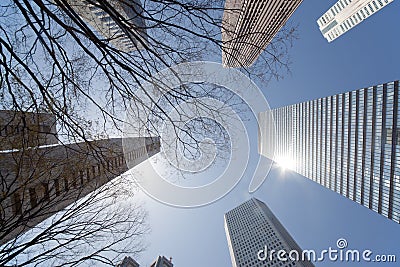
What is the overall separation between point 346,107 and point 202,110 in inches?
3190

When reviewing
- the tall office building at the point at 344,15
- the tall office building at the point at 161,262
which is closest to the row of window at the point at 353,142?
the tall office building at the point at 161,262

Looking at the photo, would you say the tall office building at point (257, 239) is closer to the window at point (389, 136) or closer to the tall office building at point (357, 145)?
the tall office building at point (357, 145)

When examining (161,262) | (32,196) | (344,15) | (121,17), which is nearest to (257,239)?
(161,262)

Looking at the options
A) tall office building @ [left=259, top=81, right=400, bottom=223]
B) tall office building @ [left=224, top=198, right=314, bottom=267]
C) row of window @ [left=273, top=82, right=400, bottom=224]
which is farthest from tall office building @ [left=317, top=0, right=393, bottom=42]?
tall office building @ [left=224, top=198, right=314, bottom=267]

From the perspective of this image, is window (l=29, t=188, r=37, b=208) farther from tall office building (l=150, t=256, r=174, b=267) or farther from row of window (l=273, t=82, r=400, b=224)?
tall office building (l=150, t=256, r=174, b=267)

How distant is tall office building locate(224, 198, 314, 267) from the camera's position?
9949 centimetres

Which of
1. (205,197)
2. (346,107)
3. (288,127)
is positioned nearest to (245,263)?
(288,127)

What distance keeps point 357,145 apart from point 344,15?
126m

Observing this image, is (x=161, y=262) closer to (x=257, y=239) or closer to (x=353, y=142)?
(x=257, y=239)

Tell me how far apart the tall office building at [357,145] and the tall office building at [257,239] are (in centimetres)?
3183

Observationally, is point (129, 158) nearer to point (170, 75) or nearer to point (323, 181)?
point (170, 75)

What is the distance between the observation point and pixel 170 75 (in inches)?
244

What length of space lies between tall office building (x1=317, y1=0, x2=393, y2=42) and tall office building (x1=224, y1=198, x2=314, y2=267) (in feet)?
405

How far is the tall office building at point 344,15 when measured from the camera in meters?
130
